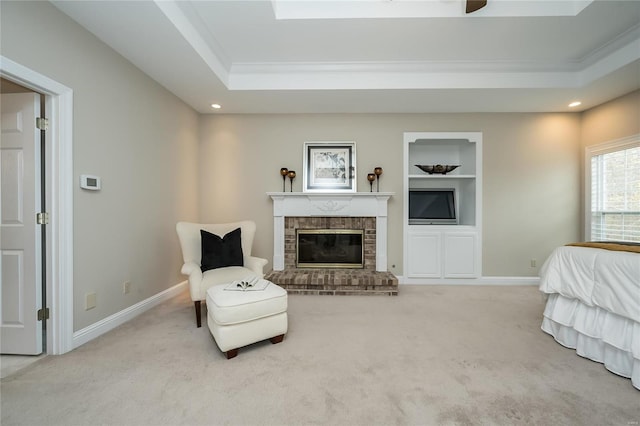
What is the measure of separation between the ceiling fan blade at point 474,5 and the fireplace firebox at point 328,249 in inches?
111

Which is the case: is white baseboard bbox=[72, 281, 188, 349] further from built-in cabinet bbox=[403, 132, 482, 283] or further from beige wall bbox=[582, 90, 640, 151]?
beige wall bbox=[582, 90, 640, 151]

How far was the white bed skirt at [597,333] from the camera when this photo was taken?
5.64 ft

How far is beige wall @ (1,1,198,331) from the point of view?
194cm

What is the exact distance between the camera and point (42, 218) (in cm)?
201

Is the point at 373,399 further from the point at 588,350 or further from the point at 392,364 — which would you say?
the point at 588,350

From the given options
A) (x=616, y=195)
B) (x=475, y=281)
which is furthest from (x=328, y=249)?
(x=616, y=195)

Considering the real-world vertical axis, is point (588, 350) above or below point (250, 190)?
below

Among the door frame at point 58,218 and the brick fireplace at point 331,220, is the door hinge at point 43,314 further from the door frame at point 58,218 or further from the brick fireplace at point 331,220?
the brick fireplace at point 331,220

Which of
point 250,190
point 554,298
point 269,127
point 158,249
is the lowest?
point 554,298

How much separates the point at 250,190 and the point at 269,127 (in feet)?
3.32

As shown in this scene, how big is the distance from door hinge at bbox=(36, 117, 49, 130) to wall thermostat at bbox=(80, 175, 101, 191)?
40 cm

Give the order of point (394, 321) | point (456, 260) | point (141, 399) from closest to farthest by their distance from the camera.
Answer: point (141, 399)
point (394, 321)
point (456, 260)

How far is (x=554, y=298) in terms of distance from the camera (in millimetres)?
2332

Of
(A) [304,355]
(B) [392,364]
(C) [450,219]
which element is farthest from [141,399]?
(C) [450,219]
